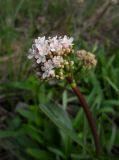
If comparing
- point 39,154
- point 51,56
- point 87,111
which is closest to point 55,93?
point 39,154

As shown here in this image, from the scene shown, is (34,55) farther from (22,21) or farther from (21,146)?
(22,21)

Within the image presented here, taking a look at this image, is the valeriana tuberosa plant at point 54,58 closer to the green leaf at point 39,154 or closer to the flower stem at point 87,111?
the flower stem at point 87,111

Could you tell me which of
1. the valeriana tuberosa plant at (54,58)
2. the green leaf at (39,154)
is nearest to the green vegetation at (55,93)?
the green leaf at (39,154)

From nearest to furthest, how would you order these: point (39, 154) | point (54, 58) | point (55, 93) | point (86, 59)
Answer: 1. point (54, 58)
2. point (86, 59)
3. point (39, 154)
4. point (55, 93)

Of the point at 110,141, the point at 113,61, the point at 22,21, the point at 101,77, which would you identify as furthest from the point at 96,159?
the point at 22,21

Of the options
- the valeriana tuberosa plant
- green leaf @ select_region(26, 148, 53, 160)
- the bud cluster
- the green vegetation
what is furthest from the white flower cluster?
green leaf @ select_region(26, 148, 53, 160)

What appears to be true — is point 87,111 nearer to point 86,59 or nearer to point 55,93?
point 86,59
